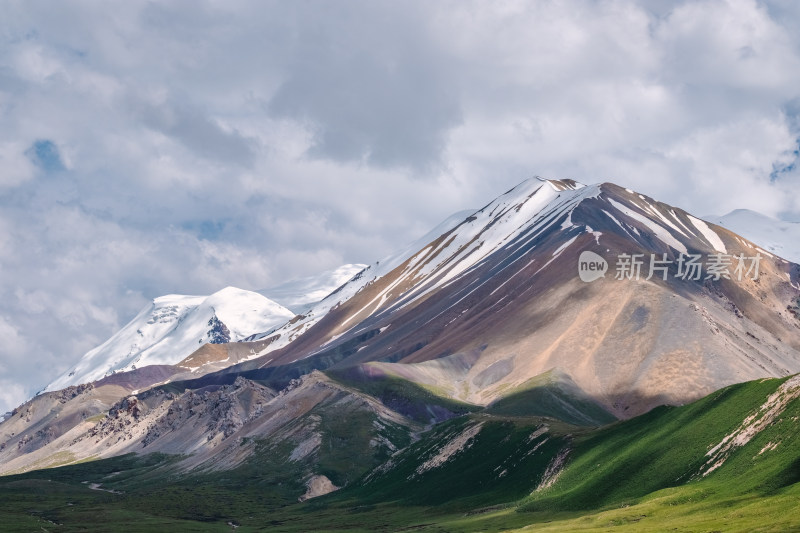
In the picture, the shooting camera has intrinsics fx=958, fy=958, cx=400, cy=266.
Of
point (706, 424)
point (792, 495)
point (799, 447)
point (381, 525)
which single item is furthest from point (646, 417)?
point (792, 495)

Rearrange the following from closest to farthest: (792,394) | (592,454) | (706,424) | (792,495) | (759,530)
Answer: (759,530)
(792,495)
(792,394)
(706,424)
(592,454)

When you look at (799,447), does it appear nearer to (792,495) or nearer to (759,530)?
(792,495)

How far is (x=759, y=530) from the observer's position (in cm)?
8638

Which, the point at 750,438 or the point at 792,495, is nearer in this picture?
the point at 792,495

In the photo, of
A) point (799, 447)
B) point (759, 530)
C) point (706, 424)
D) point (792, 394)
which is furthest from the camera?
point (706, 424)

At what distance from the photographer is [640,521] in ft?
372

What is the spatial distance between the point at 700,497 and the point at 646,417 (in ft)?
211

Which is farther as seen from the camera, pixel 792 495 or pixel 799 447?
pixel 799 447

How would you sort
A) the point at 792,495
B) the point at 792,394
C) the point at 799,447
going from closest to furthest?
the point at 792,495 → the point at 799,447 → the point at 792,394

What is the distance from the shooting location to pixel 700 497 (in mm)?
115188

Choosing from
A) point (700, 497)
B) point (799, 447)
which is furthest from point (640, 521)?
point (799, 447)

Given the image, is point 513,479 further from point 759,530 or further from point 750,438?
point 759,530

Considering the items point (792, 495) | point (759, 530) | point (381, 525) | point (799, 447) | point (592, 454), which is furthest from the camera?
point (381, 525)

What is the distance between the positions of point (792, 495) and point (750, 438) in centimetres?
3373
